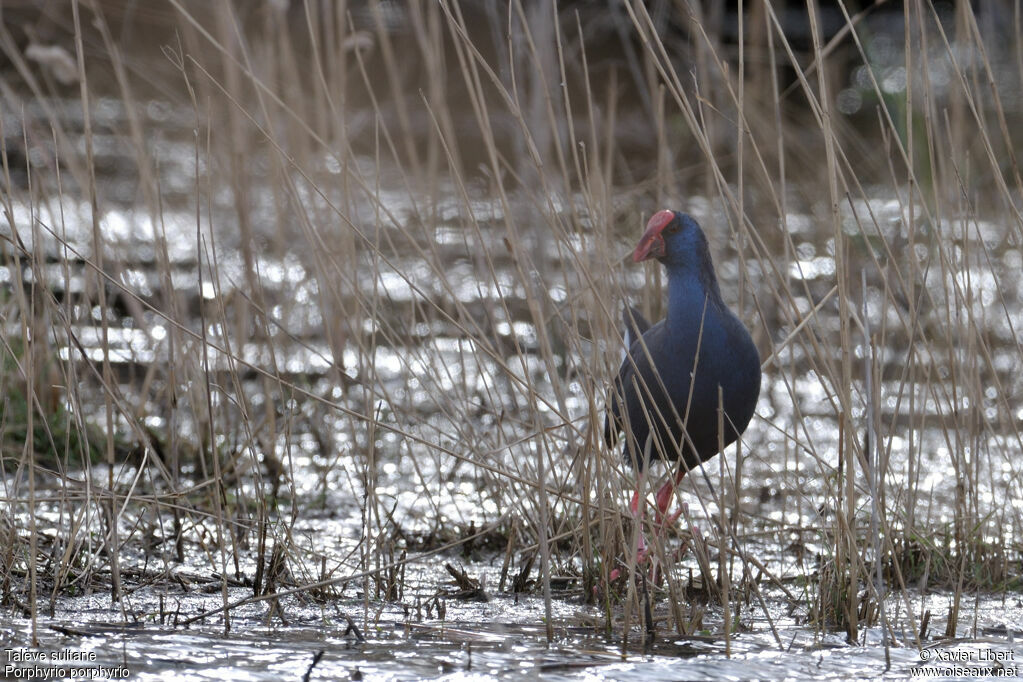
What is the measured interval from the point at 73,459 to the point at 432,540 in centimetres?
110

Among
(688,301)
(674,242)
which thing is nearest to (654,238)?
(674,242)

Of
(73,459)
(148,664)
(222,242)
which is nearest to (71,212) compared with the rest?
(222,242)

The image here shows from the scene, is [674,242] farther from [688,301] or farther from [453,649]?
[453,649]

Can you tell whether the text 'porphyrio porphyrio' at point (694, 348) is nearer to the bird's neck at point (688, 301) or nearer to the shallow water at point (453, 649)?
the bird's neck at point (688, 301)

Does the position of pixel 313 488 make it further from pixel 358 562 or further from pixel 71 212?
pixel 71 212

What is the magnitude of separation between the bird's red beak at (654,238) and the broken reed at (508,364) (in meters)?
0.10

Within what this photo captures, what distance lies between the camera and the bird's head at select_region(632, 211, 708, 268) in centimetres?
281

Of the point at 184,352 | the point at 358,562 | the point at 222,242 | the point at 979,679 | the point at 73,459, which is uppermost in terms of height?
the point at 222,242

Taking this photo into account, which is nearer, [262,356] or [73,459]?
[73,459]

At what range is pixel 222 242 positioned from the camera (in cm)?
511

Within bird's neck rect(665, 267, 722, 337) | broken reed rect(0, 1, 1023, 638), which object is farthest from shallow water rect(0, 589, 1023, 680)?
bird's neck rect(665, 267, 722, 337)

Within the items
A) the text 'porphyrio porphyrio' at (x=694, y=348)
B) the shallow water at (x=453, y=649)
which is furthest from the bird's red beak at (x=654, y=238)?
the shallow water at (x=453, y=649)

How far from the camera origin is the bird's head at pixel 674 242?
2.81 m

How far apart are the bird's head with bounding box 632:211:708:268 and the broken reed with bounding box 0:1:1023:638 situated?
0.35ft
